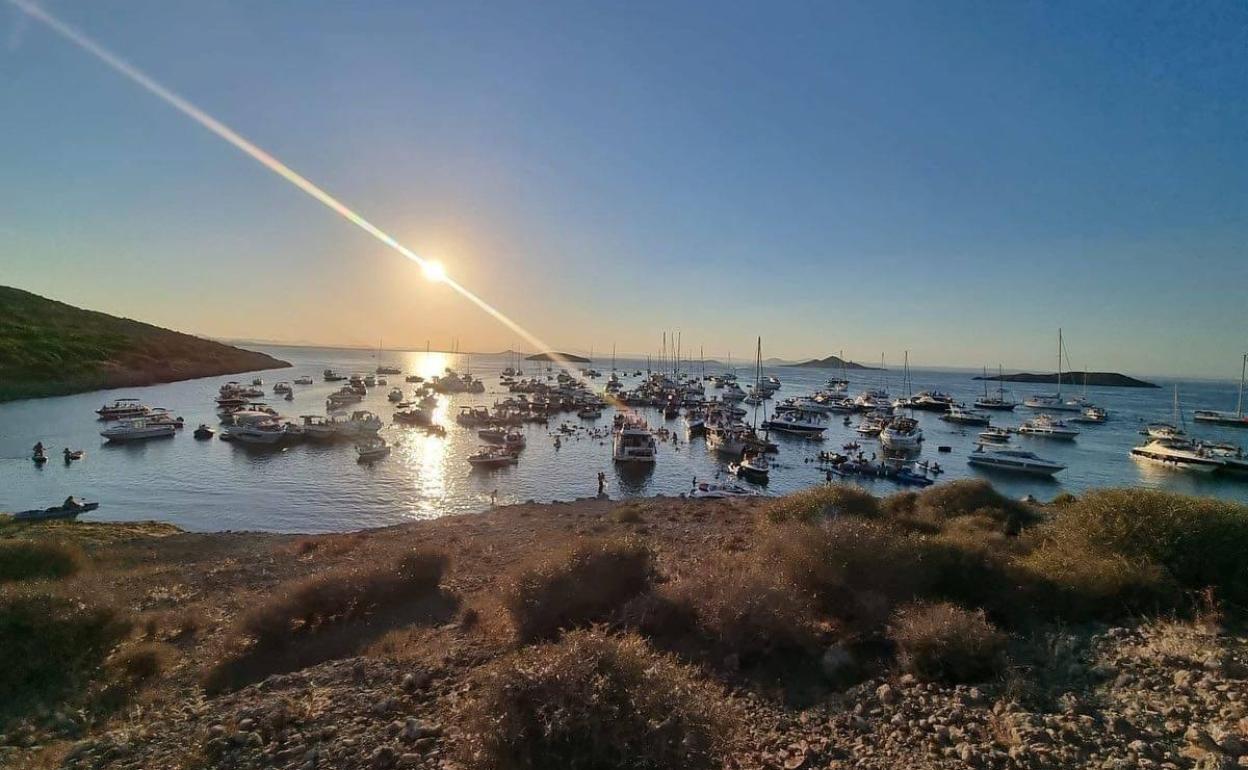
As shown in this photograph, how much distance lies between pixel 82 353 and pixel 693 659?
434ft

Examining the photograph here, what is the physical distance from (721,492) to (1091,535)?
2709 centimetres

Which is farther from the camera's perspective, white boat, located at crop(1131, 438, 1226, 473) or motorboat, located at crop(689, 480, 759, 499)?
white boat, located at crop(1131, 438, 1226, 473)

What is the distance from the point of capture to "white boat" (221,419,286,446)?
55156mm

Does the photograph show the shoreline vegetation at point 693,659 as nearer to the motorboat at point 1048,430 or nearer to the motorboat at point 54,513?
the motorboat at point 54,513

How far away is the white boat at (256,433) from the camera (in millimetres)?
55156

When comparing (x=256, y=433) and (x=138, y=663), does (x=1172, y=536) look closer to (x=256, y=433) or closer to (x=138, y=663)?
(x=138, y=663)

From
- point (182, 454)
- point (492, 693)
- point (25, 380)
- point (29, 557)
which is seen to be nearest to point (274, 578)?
point (29, 557)

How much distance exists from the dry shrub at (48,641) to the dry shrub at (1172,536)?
670 inches

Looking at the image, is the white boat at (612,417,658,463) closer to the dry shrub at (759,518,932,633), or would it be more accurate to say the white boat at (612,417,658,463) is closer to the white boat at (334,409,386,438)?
the white boat at (334,409,386,438)

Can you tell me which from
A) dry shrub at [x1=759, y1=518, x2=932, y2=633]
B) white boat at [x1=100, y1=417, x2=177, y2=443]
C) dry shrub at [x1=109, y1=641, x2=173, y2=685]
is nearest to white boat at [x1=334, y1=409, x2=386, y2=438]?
white boat at [x1=100, y1=417, x2=177, y2=443]

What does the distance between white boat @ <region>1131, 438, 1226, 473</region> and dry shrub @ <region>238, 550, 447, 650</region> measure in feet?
236

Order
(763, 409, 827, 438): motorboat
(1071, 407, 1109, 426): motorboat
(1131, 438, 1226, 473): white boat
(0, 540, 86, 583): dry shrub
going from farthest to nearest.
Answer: (1071, 407, 1109, 426): motorboat < (763, 409, 827, 438): motorboat < (1131, 438, 1226, 473): white boat < (0, 540, 86, 583): dry shrub

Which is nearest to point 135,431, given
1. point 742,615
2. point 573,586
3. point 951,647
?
point 573,586

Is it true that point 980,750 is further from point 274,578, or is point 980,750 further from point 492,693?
point 274,578
